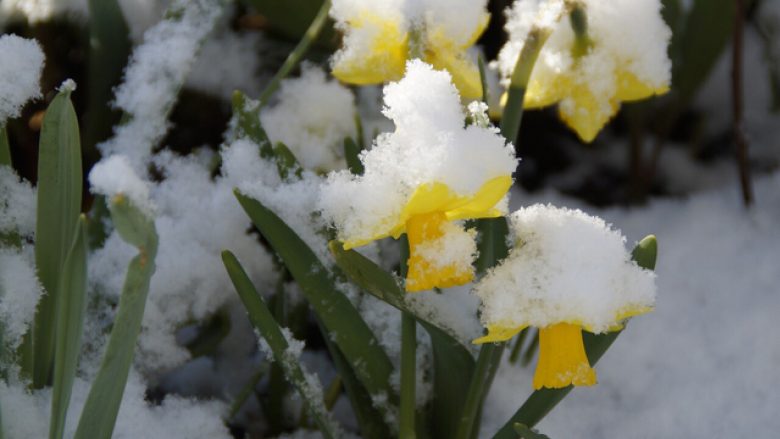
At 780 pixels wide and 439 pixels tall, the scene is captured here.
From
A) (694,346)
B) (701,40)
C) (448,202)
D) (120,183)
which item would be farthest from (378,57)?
(701,40)

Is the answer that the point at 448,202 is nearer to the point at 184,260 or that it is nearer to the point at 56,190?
the point at 56,190

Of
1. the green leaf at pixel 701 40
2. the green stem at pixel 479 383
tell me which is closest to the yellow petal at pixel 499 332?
the green stem at pixel 479 383

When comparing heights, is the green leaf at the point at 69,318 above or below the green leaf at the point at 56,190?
below

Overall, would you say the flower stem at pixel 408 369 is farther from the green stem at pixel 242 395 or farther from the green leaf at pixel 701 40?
the green leaf at pixel 701 40

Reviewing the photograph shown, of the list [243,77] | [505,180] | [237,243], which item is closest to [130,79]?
[237,243]

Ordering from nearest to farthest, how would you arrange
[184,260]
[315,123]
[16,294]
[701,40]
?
[16,294]
[184,260]
[315,123]
[701,40]

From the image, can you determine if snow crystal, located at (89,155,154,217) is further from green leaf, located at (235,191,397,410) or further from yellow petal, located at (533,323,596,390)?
yellow petal, located at (533,323,596,390)
